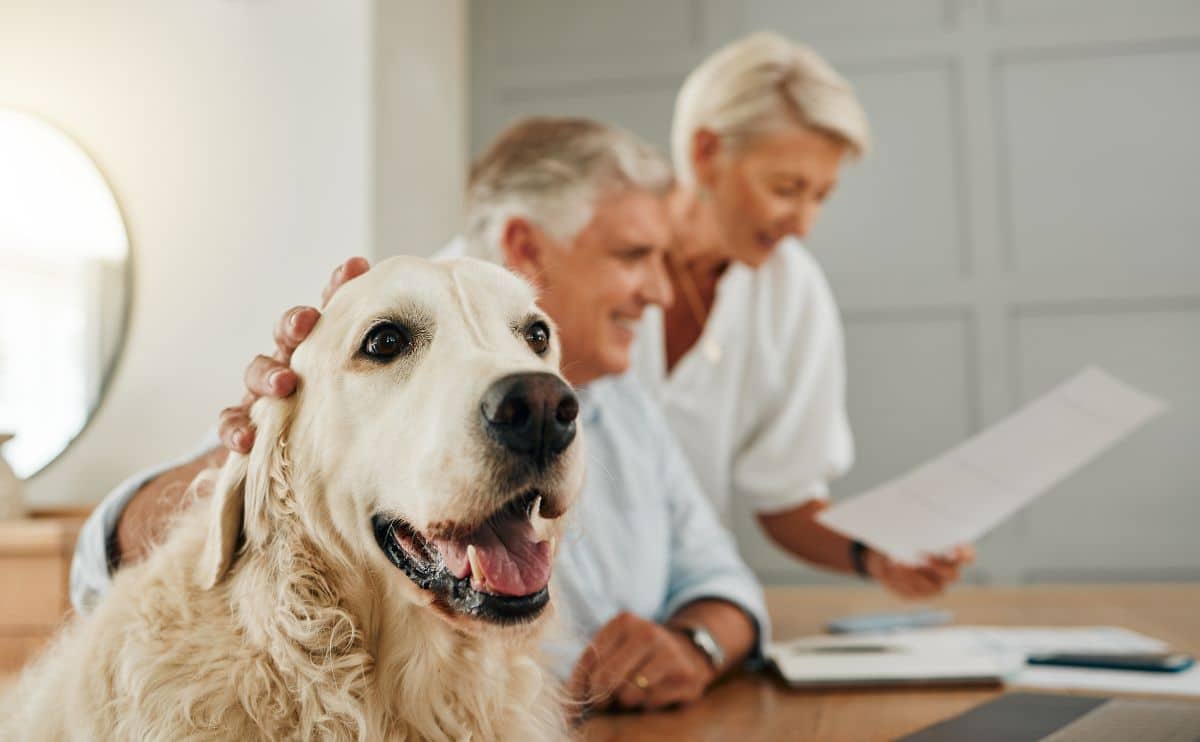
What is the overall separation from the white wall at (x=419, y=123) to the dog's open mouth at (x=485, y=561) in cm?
154

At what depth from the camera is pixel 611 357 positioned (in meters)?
1.45

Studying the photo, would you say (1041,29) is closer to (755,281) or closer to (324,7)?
(755,281)

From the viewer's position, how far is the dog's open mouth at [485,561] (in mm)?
684

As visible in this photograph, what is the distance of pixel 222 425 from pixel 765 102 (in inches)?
56.1

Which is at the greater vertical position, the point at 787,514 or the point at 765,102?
the point at 765,102

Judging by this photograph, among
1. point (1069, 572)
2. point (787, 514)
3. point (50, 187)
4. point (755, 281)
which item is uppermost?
point (50, 187)

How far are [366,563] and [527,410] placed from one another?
0.20 m

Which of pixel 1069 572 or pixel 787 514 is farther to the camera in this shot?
pixel 1069 572

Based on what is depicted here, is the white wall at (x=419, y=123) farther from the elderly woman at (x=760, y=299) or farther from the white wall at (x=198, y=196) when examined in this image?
the elderly woman at (x=760, y=299)

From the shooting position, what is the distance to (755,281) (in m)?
2.25

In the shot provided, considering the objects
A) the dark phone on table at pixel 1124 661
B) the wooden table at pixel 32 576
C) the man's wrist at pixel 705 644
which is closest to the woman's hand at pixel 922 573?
the dark phone on table at pixel 1124 661

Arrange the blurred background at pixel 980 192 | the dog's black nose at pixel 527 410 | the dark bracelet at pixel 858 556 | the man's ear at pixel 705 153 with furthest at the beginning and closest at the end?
the blurred background at pixel 980 192 → the man's ear at pixel 705 153 → the dark bracelet at pixel 858 556 → the dog's black nose at pixel 527 410

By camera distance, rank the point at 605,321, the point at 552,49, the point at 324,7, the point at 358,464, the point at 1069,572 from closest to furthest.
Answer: the point at 358,464 → the point at 605,321 → the point at 324,7 → the point at 1069,572 → the point at 552,49

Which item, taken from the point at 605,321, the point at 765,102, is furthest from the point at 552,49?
the point at 605,321
